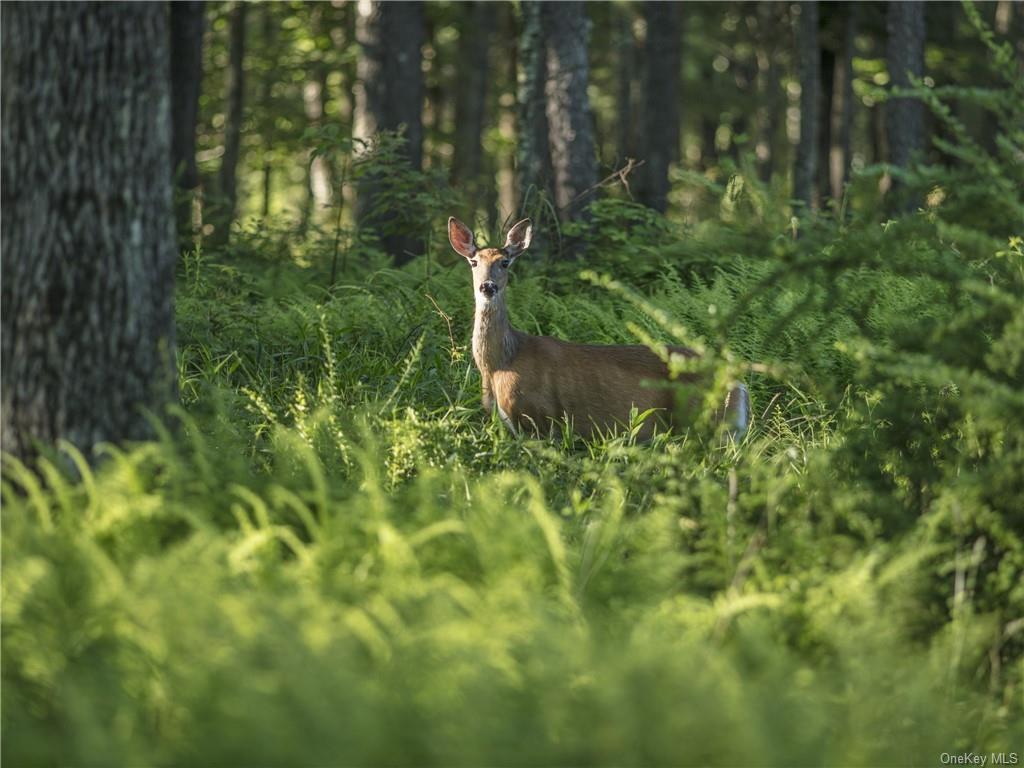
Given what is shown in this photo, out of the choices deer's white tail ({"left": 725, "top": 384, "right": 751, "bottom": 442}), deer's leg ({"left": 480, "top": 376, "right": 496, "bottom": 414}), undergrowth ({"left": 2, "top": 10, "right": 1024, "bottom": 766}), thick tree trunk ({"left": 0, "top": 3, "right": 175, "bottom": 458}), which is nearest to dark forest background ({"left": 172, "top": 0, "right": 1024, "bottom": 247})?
undergrowth ({"left": 2, "top": 10, "right": 1024, "bottom": 766})

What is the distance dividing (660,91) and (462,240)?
11690 millimetres

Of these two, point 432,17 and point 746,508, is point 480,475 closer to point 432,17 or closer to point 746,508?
point 746,508

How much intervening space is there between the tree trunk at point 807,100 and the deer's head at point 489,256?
1113cm

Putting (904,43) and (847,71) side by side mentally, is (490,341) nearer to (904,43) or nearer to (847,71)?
(904,43)

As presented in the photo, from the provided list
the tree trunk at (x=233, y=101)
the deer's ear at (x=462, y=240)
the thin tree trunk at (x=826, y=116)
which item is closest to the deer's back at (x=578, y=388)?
the deer's ear at (x=462, y=240)

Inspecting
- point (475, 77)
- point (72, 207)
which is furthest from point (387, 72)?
point (72, 207)

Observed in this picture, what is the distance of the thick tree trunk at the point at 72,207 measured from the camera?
486cm

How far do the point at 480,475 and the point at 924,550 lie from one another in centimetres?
229

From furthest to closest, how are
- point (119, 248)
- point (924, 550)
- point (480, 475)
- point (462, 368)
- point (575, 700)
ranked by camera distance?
point (462, 368)
point (480, 475)
point (119, 248)
point (924, 550)
point (575, 700)

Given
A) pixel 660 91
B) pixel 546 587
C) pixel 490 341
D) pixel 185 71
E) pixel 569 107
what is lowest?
pixel 546 587

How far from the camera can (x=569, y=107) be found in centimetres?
1259

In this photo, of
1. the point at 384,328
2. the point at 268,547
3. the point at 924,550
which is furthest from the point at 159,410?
the point at 384,328

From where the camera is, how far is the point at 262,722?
9.91 ft

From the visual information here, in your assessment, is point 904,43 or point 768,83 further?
point 768,83
